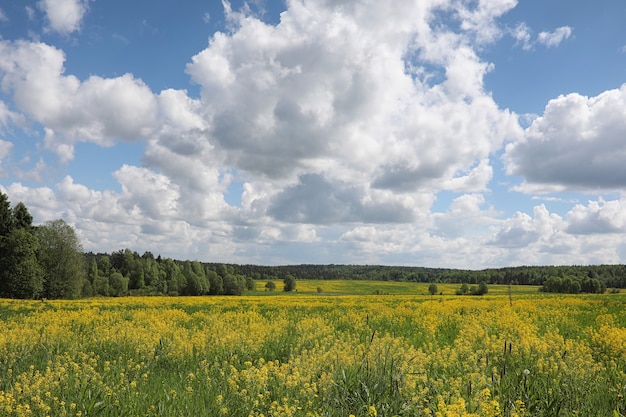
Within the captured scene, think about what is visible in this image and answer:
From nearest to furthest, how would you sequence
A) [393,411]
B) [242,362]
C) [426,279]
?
[393,411] → [242,362] → [426,279]

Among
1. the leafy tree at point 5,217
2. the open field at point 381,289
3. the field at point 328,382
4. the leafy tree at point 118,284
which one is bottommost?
the open field at point 381,289

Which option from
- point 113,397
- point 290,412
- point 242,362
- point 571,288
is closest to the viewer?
point 290,412

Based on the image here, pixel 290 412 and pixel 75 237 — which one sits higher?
pixel 75 237

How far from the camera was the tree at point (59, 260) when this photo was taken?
174 ft

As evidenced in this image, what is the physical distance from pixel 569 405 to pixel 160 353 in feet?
27.5

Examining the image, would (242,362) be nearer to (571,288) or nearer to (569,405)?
(569,405)

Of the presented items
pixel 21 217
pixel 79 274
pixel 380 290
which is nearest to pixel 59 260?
pixel 79 274

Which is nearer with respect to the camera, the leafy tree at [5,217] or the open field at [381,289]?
the leafy tree at [5,217]

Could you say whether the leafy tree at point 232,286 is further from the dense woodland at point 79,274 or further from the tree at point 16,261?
the tree at point 16,261

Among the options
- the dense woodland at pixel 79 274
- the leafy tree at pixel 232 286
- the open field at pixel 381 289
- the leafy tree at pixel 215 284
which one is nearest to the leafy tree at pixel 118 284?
the dense woodland at pixel 79 274

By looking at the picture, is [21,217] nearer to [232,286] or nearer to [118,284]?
[118,284]

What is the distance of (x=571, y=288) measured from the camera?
89.7m

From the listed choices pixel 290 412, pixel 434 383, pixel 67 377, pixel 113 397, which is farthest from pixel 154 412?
pixel 434 383

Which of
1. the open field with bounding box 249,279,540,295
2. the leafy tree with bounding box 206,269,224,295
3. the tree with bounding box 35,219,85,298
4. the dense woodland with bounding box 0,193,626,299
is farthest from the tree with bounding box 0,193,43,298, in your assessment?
the open field with bounding box 249,279,540,295
